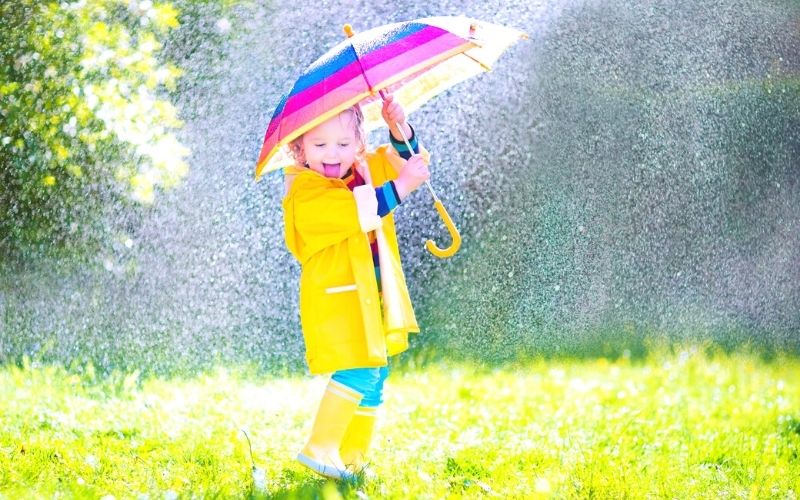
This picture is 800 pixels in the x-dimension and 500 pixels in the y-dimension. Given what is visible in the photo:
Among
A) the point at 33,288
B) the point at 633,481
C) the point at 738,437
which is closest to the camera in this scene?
the point at 633,481

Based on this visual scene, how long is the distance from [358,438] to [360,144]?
876 millimetres

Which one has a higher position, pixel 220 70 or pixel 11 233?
pixel 220 70

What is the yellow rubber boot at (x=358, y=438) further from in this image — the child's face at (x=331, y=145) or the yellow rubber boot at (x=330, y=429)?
the child's face at (x=331, y=145)

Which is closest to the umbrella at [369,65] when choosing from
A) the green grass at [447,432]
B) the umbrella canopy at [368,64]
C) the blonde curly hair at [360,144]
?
the umbrella canopy at [368,64]

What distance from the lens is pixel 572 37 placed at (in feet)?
21.8

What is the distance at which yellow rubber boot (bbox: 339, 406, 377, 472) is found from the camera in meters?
3.29

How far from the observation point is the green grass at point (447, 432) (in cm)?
330

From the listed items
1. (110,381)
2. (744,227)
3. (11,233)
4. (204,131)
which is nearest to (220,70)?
(204,131)

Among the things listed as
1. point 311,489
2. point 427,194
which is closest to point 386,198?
point 311,489

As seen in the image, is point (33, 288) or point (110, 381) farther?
point (33, 288)

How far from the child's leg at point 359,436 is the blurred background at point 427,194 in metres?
2.29

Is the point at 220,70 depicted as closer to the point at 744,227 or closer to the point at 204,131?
the point at 204,131

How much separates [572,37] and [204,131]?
2281 millimetres

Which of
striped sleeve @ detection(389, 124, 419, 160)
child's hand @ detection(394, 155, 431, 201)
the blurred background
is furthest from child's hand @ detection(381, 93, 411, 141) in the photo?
the blurred background
